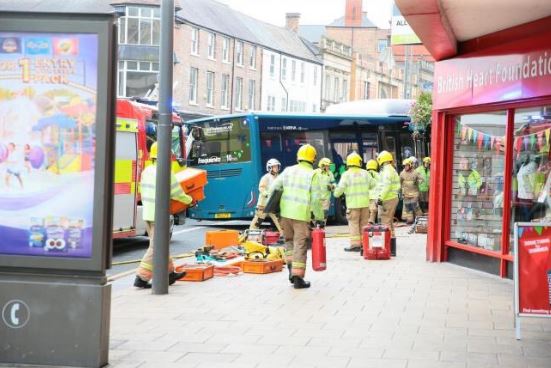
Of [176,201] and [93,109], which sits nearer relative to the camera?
[93,109]

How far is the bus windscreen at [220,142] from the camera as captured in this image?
22156 millimetres

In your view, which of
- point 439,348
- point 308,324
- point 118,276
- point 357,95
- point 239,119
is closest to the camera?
point 439,348

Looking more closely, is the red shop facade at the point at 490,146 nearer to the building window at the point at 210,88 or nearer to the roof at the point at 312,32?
the building window at the point at 210,88

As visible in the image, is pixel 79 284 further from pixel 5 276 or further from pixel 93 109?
pixel 93 109

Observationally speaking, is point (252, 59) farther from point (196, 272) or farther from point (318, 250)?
point (318, 250)

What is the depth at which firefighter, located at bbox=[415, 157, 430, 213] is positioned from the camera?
73.0 feet

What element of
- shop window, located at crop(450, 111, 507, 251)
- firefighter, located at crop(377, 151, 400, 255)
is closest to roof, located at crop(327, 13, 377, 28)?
firefighter, located at crop(377, 151, 400, 255)

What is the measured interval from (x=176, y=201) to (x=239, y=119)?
12.1 metres

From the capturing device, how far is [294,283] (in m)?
10.7

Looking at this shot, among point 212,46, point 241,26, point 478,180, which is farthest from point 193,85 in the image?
point 478,180

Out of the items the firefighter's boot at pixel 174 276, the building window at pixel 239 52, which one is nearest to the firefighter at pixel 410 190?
the firefighter's boot at pixel 174 276

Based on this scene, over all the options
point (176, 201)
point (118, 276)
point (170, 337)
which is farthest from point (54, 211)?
point (118, 276)

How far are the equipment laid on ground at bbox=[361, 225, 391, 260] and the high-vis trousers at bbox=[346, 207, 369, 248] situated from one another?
1.12 m

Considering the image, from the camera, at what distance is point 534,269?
7.48 metres
